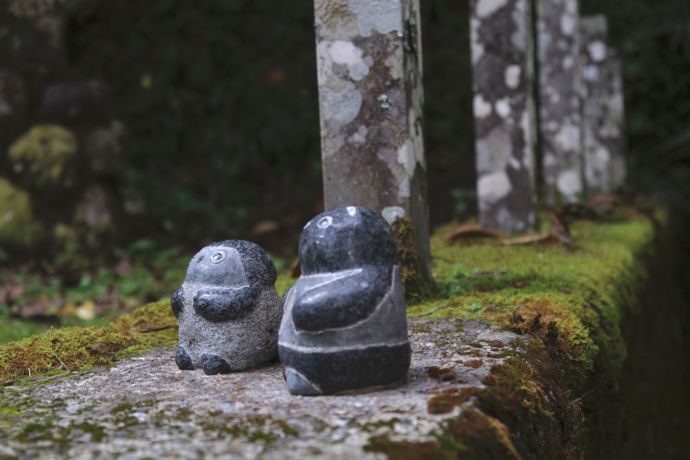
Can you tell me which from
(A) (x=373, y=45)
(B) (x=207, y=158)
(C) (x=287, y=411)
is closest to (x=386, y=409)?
(C) (x=287, y=411)

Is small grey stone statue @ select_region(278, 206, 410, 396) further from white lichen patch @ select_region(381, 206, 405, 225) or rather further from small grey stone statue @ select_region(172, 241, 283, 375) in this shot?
white lichen patch @ select_region(381, 206, 405, 225)

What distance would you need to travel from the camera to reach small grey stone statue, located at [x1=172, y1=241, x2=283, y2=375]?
8.82 feet

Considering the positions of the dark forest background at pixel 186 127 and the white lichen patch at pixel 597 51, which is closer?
the dark forest background at pixel 186 127

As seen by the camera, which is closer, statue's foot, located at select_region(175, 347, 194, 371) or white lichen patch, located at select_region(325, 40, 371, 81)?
statue's foot, located at select_region(175, 347, 194, 371)

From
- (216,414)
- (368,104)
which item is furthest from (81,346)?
(368,104)

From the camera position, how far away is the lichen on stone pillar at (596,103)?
31.0 ft

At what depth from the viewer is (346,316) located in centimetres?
231

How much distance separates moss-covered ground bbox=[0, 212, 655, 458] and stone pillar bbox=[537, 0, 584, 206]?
2679mm

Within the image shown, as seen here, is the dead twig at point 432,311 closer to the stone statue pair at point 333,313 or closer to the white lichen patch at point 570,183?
the stone statue pair at point 333,313

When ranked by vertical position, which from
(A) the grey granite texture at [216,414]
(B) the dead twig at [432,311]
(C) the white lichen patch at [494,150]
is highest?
(C) the white lichen patch at [494,150]

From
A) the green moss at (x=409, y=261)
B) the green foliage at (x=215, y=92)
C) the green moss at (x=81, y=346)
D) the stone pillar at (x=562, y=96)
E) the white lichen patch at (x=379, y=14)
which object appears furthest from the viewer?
the green foliage at (x=215, y=92)

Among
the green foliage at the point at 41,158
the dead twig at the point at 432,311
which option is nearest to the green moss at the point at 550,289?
the dead twig at the point at 432,311

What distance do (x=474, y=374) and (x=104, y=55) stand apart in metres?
8.59

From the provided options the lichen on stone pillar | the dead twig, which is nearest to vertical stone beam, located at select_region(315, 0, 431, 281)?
the dead twig
